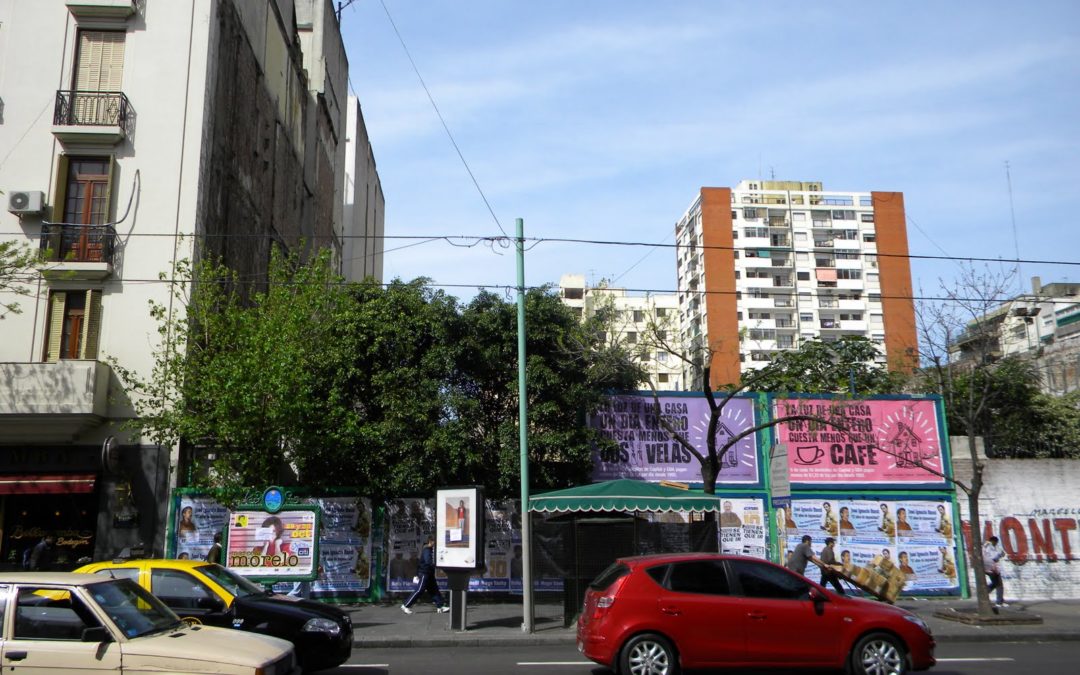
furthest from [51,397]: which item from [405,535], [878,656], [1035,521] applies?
[1035,521]

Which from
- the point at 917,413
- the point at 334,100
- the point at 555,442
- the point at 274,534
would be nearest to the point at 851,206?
the point at 334,100

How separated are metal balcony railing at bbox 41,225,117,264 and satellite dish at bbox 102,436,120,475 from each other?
15.7 ft

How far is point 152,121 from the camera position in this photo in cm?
2172

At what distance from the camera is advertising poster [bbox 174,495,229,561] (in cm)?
1936

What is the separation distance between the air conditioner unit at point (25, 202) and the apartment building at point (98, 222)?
0.08ft

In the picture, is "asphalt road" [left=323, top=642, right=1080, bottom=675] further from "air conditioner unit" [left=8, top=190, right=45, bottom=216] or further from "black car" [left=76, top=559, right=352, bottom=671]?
"air conditioner unit" [left=8, top=190, right=45, bottom=216]

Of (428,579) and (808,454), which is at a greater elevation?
(808,454)

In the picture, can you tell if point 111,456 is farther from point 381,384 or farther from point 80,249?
point 381,384

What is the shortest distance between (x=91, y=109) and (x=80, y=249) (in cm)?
381

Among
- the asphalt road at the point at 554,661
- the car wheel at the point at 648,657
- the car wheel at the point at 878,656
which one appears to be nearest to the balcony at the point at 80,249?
the asphalt road at the point at 554,661

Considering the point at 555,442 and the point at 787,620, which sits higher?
the point at 555,442

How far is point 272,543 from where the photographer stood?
1680 centimetres

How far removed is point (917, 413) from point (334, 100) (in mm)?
30898

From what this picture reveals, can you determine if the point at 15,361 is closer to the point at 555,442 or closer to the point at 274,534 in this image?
the point at 274,534
